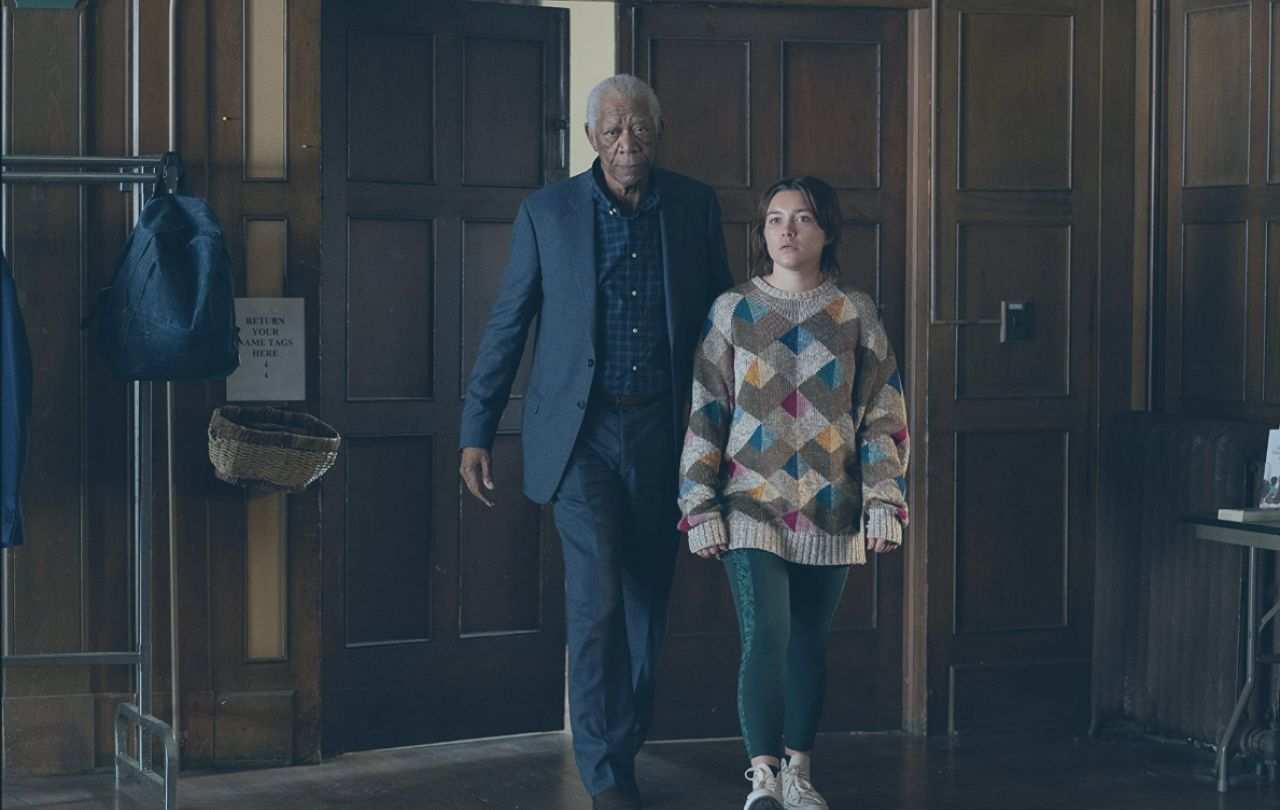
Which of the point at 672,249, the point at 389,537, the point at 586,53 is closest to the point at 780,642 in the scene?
the point at 672,249

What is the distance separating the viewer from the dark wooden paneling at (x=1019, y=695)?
4160 mm

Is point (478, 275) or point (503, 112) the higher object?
point (503, 112)

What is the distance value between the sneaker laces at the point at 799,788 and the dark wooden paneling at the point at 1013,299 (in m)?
1.43

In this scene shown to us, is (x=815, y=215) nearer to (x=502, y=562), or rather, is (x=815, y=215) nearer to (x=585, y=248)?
(x=585, y=248)

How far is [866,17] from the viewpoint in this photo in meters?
4.06

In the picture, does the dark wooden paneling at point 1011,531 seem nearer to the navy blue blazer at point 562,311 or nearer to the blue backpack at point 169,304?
the navy blue blazer at point 562,311

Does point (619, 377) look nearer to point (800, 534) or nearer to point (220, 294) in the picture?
point (800, 534)

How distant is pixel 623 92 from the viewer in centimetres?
318

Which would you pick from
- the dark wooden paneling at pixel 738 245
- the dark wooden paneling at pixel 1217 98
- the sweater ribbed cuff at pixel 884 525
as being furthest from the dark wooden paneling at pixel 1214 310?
the sweater ribbed cuff at pixel 884 525

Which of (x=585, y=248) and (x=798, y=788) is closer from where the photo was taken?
(x=798, y=788)

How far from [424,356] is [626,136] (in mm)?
1058

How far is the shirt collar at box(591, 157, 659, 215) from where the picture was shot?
10.7 ft

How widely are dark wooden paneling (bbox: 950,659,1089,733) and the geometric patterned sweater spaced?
1352 millimetres

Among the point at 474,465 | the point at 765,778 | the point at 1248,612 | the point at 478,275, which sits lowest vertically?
the point at 765,778
